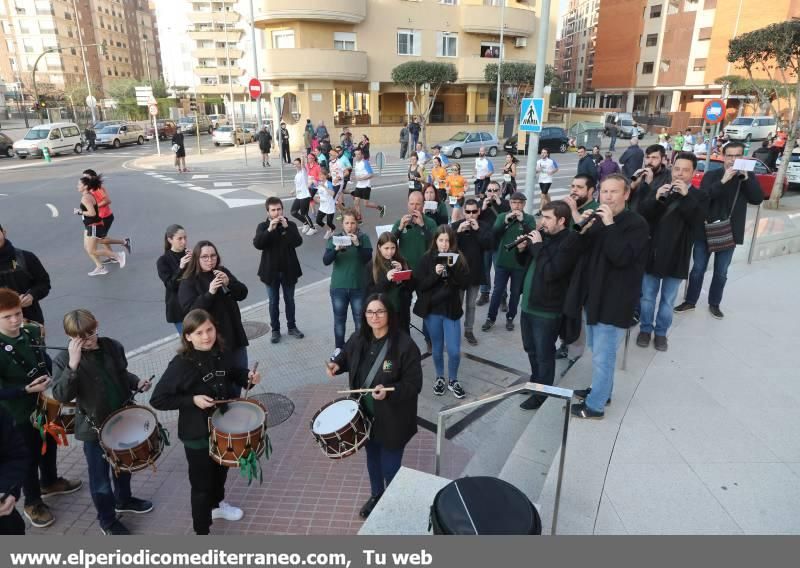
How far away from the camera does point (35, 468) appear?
153 inches

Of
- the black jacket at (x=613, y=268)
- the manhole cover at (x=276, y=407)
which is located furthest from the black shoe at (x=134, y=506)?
the black jacket at (x=613, y=268)

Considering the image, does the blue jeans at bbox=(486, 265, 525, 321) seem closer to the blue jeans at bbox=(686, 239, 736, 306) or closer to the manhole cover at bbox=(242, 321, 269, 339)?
the blue jeans at bbox=(686, 239, 736, 306)

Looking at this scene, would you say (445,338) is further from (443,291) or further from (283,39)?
(283,39)

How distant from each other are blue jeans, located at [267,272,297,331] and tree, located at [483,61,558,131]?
1211 inches

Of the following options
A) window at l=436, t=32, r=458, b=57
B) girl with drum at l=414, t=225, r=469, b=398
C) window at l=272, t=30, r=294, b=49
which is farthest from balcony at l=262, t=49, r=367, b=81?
girl with drum at l=414, t=225, r=469, b=398

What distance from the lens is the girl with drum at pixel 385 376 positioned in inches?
140

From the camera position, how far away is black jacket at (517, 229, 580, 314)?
4320 mm

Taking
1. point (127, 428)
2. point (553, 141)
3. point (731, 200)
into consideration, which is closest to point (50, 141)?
point (553, 141)

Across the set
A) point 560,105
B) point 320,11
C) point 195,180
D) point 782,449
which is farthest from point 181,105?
point 782,449

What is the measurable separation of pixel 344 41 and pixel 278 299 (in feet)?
102

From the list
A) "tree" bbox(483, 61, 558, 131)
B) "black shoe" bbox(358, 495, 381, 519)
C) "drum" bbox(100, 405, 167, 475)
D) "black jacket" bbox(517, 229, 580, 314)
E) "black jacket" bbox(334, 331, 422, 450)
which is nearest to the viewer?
"drum" bbox(100, 405, 167, 475)

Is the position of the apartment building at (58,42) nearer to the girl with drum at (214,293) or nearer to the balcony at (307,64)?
the balcony at (307,64)

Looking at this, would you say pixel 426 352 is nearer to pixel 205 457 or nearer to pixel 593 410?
pixel 593 410

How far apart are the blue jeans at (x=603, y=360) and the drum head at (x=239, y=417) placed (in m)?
2.64
